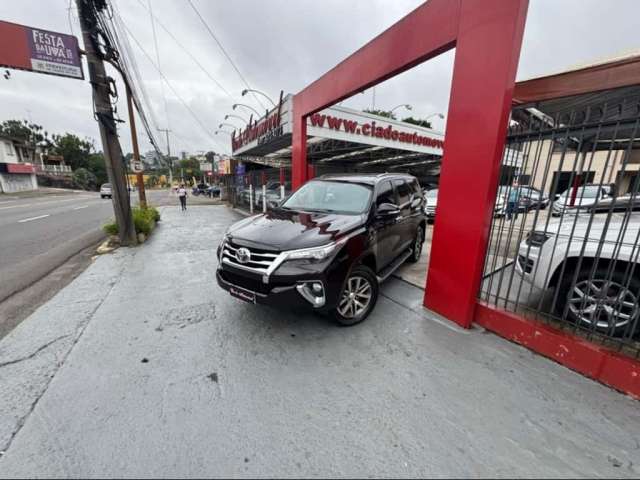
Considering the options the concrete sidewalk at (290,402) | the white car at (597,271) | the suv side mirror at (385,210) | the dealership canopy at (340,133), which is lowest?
the concrete sidewalk at (290,402)

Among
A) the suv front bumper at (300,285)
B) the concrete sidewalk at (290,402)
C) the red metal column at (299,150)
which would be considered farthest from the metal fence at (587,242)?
the red metal column at (299,150)

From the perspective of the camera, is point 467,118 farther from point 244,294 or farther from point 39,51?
point 39,51

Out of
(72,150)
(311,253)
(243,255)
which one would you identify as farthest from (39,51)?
(72,150)

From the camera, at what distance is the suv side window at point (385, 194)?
12.1 ft

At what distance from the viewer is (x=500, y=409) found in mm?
2033

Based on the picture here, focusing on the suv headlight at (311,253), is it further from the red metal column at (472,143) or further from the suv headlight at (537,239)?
the suv headlight at (537,239)

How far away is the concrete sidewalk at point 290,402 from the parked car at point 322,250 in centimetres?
50

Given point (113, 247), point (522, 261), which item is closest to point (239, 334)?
point (522, 261)

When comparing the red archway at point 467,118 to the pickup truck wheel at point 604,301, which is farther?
the red archway at point 467,118

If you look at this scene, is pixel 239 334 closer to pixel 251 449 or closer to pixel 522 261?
pixel 251 449

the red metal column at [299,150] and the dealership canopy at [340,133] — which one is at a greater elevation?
the dealership canopy at [340,133]

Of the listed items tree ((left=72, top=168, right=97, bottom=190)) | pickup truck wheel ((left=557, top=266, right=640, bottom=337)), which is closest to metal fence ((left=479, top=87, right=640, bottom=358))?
pickup truck wheel ((left=557, top=266, right=640, bottom=337))

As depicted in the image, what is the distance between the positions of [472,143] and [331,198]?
6.03 feet

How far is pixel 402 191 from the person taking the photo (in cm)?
460
